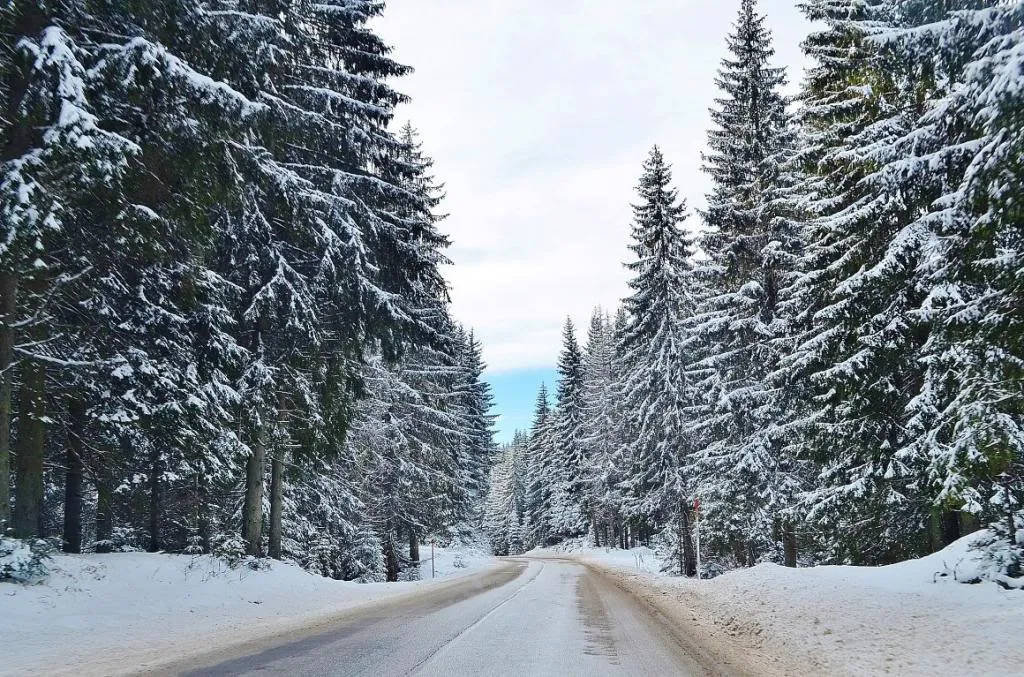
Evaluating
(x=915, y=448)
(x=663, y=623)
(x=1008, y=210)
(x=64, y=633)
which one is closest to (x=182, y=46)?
(x=64, y=633)

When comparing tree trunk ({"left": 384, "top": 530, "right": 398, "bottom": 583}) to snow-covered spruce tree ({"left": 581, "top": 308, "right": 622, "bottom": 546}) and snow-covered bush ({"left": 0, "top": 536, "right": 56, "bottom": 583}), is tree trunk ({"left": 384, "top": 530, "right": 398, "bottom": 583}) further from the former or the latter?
snow-covered bush ({"left": 0, "top": 536, "right": 56, "bottom": 583})

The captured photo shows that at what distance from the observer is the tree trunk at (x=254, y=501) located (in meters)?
16.5

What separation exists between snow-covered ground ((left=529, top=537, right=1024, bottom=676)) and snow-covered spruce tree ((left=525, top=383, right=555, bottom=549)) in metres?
55.6

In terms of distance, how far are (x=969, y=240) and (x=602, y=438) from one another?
40650 millimetres

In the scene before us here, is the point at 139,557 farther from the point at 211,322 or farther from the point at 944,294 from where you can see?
the point at 944,294

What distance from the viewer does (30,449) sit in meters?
11.7

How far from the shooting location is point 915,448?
12289 millimetres

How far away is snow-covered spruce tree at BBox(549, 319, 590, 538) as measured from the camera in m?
58.2

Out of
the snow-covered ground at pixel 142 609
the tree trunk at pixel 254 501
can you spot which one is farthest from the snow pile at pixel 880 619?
the tree trunk at pixel 254 501

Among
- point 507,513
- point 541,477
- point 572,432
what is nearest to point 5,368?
point 572,432

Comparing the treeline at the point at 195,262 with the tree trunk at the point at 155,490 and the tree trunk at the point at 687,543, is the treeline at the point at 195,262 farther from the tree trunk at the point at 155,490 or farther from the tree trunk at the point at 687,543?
the tree trunk at the point at 687,543

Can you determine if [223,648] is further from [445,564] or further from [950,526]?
[445,564]

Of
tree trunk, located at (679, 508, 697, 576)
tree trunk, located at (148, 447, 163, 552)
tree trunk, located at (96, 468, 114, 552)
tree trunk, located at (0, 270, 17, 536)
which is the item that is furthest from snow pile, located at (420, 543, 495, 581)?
tree trunk, located at (0, 270, 17, 536)

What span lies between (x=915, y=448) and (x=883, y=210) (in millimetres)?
4662
